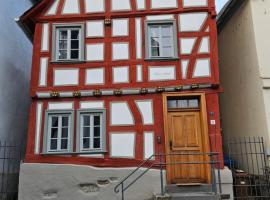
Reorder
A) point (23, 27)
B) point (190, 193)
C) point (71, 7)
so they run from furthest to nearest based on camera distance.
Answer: point (23, 27) → point (71, 7) → point (190, 193)

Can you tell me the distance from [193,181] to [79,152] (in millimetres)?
3476

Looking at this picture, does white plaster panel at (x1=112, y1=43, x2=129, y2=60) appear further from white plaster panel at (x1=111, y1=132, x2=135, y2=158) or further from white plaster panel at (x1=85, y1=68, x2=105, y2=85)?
white plaster panel at (x1=111, y1=132, x2=135, y2=158)

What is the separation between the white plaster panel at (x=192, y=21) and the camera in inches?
482

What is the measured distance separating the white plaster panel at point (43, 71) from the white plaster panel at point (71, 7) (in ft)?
5.92

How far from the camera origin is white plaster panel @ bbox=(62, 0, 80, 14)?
41.7 feet

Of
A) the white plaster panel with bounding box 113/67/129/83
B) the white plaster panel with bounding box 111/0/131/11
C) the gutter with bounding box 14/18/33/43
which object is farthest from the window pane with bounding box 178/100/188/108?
the gutter with bounding box 14/18/33/43

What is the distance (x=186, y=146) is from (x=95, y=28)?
478cm

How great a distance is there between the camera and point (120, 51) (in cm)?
1225

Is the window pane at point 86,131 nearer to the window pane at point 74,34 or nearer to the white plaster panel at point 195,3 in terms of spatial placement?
the window pane at point 74,34

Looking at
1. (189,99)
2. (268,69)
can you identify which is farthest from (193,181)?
(268,69)

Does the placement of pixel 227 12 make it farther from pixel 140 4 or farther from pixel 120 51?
pixel 120 51

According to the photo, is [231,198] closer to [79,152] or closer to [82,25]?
[79,152]

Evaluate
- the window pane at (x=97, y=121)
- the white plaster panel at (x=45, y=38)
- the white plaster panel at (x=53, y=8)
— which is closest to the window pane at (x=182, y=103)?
the window pane at (x=97, y=121)

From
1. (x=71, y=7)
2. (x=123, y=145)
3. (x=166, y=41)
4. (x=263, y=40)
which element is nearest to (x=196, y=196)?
(x=123, y=145)
